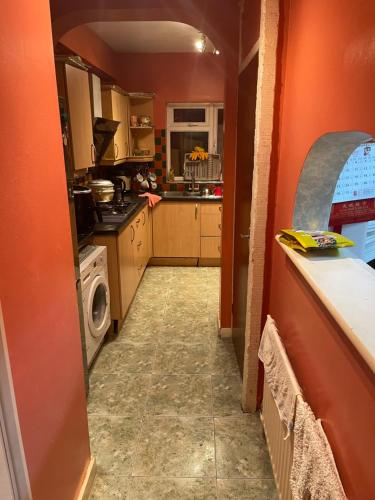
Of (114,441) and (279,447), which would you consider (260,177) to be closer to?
(279,447)

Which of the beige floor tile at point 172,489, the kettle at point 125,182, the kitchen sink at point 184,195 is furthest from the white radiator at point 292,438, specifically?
the kettle at point 125,182

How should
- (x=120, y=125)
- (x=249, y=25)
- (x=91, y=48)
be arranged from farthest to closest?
(x=120, y=125) → (x=91, y=48) → (x=249, y=25)

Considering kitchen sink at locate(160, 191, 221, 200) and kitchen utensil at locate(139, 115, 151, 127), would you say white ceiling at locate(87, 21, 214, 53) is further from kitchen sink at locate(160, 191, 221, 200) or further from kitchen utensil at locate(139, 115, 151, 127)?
kitchen sink at locate(160, 191, 221, 200)

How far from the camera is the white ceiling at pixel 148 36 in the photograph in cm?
340

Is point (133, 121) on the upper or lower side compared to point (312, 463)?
upper

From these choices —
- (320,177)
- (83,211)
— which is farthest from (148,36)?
(320,177)

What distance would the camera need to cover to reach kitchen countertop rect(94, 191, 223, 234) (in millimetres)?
2816

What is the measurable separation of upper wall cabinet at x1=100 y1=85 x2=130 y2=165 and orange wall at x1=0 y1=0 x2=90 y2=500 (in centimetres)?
262

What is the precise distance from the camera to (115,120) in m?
3.83

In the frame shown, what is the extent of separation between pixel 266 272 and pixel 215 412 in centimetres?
94

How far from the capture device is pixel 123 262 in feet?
10.0

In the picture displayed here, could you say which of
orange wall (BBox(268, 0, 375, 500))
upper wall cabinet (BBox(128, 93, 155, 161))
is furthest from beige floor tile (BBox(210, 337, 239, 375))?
upper wall cabinet (BBox(128, 93, 155, 161))

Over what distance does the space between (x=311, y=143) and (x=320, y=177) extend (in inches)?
6.0

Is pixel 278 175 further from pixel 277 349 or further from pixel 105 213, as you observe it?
pixel 105 213
